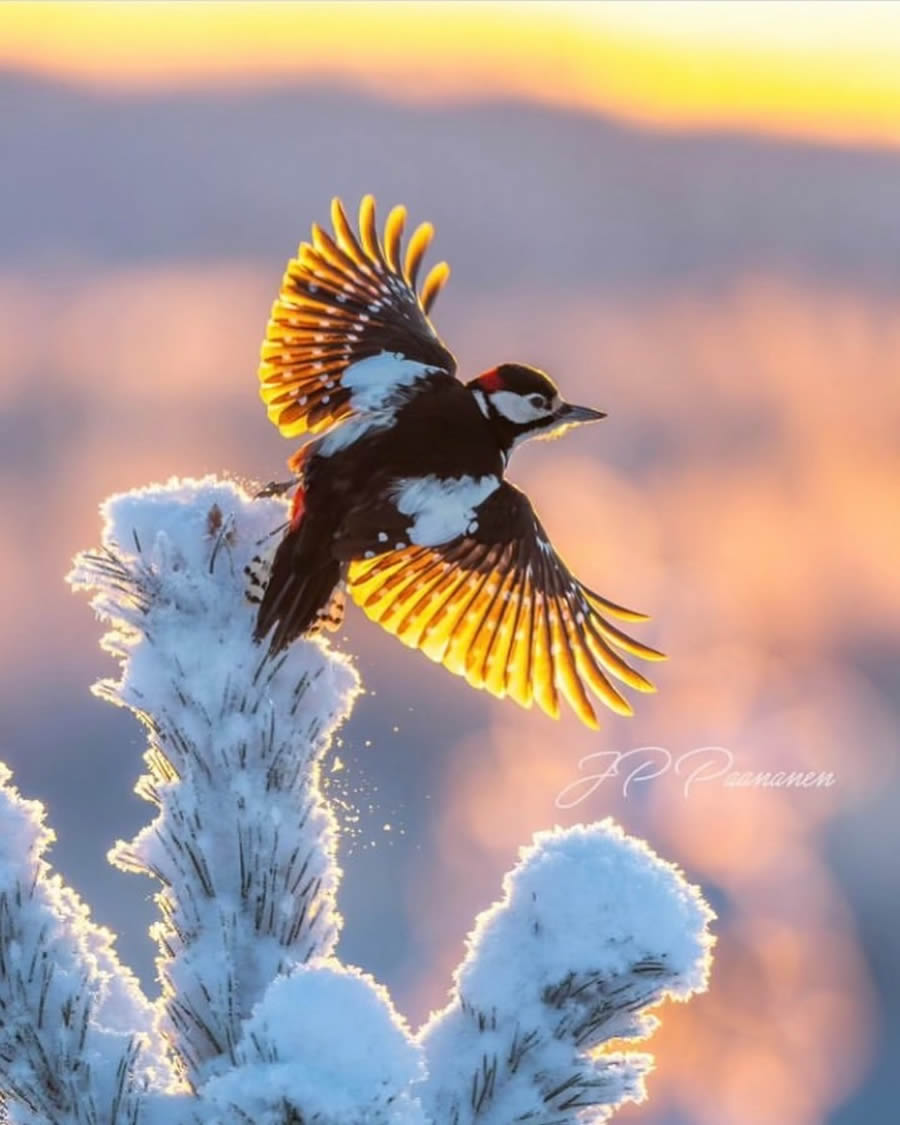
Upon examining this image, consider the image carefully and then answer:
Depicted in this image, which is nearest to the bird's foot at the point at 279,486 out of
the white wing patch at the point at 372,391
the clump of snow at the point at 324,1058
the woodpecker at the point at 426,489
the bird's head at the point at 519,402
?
the woodpecker at the point at 426,489

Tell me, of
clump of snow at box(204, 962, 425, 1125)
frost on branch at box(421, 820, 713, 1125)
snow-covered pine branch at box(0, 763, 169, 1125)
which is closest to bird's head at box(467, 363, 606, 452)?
frost on branch at box(421, 820, 713, 1125)

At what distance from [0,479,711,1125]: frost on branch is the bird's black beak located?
7.25 feet

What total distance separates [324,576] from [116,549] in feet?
2.22

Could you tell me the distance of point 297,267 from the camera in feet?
18.0

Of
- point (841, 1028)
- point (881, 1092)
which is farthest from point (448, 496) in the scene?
point (881, 1092)

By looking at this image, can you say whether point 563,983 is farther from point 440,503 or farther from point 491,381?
point 491,381

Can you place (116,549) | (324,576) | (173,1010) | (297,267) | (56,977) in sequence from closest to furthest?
(56,977), (173,1010), (116,549), (324,576), (297,267)

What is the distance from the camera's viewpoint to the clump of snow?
2.25m

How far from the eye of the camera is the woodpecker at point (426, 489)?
4.34 metres

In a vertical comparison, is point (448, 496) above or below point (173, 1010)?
above

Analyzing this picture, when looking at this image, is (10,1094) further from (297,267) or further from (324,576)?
(297,267)

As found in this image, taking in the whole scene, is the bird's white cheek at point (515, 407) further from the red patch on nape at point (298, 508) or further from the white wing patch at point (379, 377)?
the red patch on nape at point (298, 508)

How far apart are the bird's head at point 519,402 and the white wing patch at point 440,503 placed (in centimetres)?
23

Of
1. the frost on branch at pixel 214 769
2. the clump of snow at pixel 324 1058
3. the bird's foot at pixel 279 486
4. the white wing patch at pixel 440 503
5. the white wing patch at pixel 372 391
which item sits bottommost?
the clump of snow at pixel 324 1058
